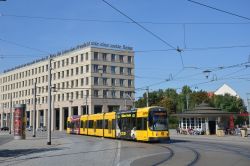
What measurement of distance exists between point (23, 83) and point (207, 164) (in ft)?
352

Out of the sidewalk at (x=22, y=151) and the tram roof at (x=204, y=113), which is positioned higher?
the tram roof at (x=204, y=113)

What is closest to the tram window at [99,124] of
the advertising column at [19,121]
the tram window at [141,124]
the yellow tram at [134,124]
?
the yellow tram at [134,124]

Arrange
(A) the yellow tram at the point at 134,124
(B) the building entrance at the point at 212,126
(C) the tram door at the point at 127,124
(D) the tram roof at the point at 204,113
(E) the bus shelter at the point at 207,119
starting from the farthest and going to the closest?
(B) the building entrance at the point at 212,126
(E) the bus shelter at the point at 207,119
(D) the tram roof at the point at 204,113
(C) the tram door at the point at 127,124
(A) the yellow tram at the point at 134,124

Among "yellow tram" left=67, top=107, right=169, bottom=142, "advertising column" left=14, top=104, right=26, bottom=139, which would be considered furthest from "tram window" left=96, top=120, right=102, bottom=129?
"advertising column" left=14, top=104, right=26, bottom=139

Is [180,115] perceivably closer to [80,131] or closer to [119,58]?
[80,131]

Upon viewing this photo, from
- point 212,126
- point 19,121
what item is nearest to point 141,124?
Result: point 19,121

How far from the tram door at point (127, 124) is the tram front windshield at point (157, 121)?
2.89 metres

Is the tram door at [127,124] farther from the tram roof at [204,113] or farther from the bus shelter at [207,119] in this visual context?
the bus shelter at [207,119]

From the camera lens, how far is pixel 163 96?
388 ft

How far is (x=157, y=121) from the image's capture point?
3225 centimetres

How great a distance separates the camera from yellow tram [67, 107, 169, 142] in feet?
106

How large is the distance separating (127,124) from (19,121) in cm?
1263

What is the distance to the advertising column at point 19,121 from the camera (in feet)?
140

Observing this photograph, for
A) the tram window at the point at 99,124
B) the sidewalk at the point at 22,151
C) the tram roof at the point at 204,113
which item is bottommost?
the sidewalk at the point at 22,151
